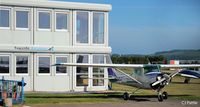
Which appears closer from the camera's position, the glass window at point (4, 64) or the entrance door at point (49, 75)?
the glass window at point (4, 64)

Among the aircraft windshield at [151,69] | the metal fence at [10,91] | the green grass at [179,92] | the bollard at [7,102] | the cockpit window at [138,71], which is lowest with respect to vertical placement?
the green grass at [179,92]

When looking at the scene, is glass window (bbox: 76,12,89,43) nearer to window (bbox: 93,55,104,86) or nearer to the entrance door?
window (bbox: 93,55,104,86)

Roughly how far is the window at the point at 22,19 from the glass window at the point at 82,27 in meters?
3.43

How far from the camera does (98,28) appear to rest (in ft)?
68.1

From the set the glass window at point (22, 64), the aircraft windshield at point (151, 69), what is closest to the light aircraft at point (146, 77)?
the aircraft windshield at point (151, 69)

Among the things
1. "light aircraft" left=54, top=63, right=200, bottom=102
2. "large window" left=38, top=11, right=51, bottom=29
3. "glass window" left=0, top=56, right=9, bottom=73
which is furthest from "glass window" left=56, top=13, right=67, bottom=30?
"light aircraft" left=54, top=63, right=200, bottom=102

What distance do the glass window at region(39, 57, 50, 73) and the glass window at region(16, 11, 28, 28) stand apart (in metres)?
2.46

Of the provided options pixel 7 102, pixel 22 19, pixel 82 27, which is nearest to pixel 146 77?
pixel 82 27

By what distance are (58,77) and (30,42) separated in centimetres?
293

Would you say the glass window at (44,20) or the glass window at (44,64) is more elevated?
the glass window at (44,20)

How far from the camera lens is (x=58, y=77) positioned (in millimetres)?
19375

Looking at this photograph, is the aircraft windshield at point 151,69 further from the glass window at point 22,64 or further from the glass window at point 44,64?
the glass window at point 22,64

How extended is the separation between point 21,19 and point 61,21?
2.63 m

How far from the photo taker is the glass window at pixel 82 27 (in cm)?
2019
